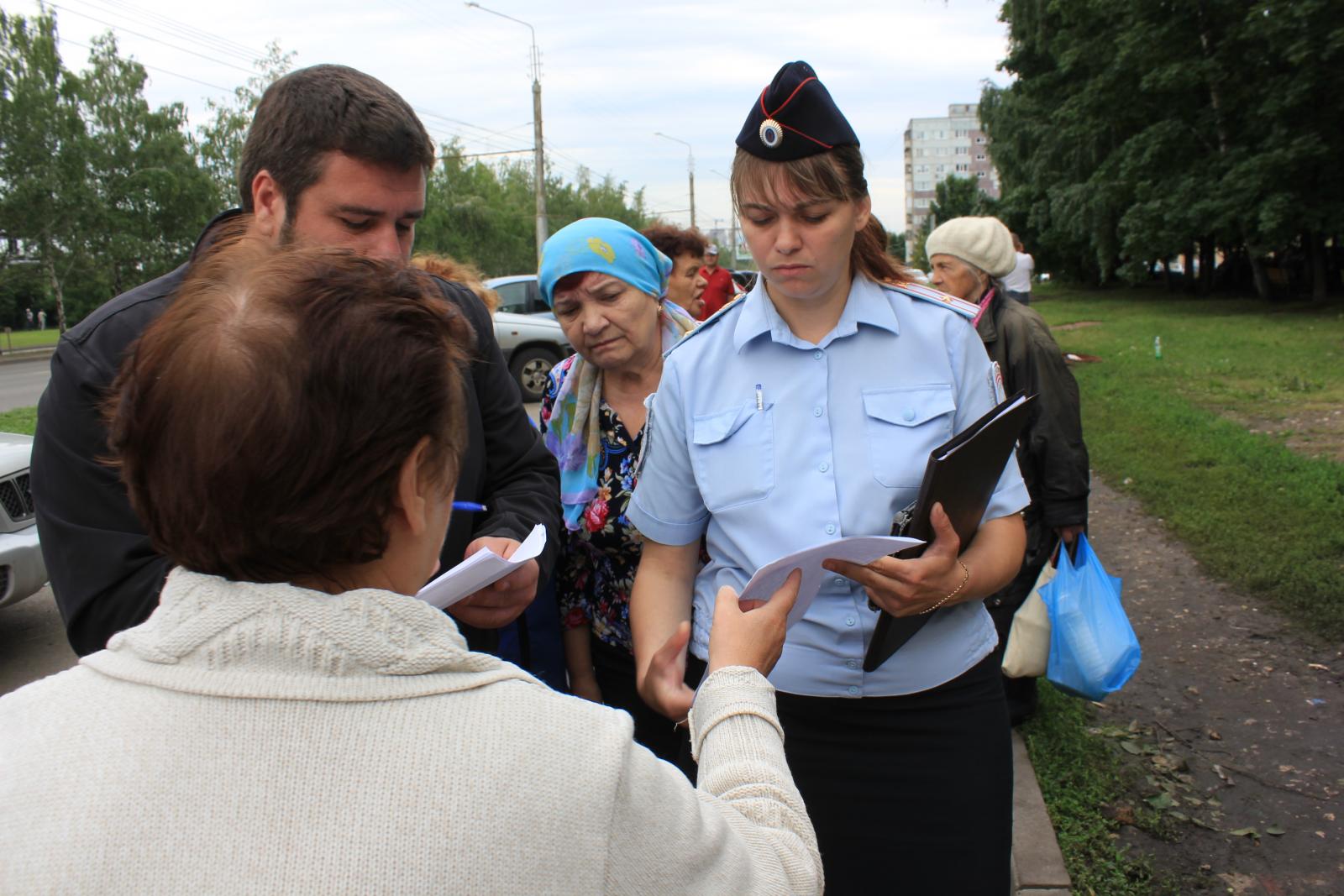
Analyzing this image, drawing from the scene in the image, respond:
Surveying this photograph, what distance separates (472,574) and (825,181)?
105cm

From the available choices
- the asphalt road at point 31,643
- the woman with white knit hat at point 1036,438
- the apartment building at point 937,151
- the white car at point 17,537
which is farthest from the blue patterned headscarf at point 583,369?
the apartment building at point 937,151

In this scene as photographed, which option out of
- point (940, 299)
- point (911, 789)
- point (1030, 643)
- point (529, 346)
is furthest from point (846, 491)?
point (529, 346)

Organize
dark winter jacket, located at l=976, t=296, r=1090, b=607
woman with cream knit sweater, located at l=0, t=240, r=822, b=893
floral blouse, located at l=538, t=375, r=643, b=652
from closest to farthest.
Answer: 1. woman with cream knit sweater, located at l=0, t=240, r=822, b=893
2. floral blouse, located at l=538, t=375, r=643, b=652
3. dark winter jacket, located at l=976, t=296, r=1090, b=607

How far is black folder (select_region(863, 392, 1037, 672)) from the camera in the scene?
1658mm

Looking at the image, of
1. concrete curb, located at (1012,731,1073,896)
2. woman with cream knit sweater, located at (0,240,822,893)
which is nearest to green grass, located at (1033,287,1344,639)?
concrete curb, located at (1012,731,1073,896)

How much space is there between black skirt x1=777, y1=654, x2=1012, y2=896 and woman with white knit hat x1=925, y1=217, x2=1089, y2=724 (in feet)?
6.26

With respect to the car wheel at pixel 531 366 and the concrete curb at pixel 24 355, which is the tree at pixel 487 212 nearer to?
the concrete curb at pixel 24 355

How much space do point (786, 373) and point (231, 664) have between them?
4.30 feet

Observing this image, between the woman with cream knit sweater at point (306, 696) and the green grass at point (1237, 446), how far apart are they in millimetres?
5078

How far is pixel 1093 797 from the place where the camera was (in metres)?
3.61

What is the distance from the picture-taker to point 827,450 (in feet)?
6.34

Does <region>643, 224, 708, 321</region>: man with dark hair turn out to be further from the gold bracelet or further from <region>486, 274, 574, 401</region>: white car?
<region>486, 274, 574, 401</region>: white car

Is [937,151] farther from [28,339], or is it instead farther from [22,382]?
[22,382]

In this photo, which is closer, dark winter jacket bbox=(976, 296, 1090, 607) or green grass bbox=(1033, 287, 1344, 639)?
dark winter jacket bbox=(976, 296, 1090, 607)
